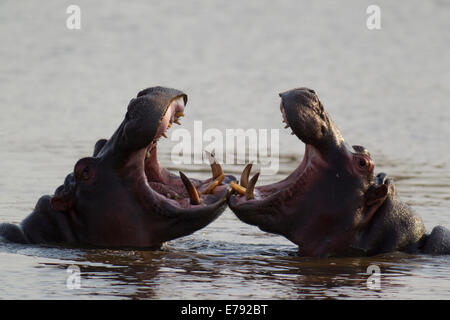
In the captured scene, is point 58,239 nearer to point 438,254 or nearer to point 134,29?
point 438,254

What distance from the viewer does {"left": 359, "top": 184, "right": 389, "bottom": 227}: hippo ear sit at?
7.68 meters

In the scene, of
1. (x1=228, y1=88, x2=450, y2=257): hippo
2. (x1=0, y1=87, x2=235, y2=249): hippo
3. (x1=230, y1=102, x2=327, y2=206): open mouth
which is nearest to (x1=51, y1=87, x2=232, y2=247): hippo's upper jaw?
(x1=0, y1=87, x2=235, y2=249): hippo

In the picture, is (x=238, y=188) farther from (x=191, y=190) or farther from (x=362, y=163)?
(x=362, y=163)

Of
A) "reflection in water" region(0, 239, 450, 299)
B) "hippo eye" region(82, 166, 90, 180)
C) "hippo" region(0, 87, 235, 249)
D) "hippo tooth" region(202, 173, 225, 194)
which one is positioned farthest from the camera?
"hippo tooth" region(202, 173, 225, 194)

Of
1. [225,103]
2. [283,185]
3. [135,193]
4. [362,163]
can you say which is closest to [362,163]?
[362,163]

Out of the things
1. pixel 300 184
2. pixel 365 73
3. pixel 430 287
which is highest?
pixel 365 73

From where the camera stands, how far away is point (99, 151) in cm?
796

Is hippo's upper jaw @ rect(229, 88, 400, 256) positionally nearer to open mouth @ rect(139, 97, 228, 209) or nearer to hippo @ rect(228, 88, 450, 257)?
hippo @ rect(228, 88, 450, 257)

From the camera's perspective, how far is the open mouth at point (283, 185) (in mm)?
7613

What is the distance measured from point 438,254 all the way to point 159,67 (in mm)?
11544

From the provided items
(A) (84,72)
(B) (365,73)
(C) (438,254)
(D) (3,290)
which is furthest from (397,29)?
(D) (3,290)

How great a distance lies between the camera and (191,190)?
768 cm

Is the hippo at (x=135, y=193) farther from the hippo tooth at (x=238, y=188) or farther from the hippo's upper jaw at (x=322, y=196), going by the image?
the hippo's upper jaw at (x=322, y=196)

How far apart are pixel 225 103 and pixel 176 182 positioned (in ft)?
29.6
